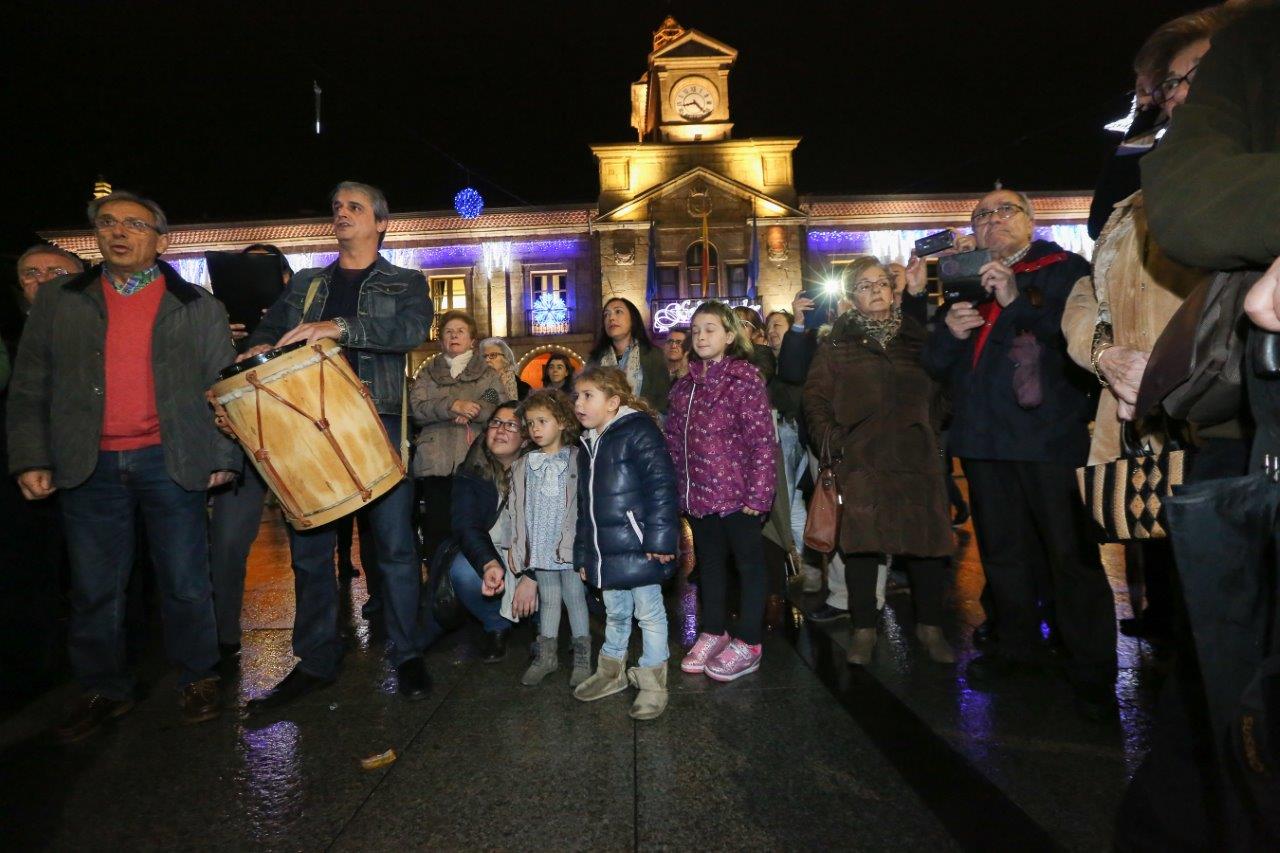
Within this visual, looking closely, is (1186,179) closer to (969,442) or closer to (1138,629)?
(969,442)

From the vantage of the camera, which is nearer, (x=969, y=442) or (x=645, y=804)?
(x=645, y=804)

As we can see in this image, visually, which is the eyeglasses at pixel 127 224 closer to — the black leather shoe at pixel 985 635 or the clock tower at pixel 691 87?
the black leather shoe at pixel 985 635

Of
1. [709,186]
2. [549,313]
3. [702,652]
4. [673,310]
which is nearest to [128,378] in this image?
[702,652]

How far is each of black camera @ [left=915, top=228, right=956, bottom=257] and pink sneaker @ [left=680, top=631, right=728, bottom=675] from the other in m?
2.35

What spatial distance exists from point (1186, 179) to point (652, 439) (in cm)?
259

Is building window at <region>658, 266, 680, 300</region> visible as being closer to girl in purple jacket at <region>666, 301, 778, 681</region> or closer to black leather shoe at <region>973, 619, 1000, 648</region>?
girl in purple jacket at <region>666, 301, 778, 681</region>

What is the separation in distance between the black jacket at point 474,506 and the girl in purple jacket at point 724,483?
116 centimetres

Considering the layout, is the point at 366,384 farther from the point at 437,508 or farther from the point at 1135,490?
the point at 1135,490

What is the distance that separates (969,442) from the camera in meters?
3.52

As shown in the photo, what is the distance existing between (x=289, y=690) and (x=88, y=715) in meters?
0.85

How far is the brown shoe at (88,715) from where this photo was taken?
10.2 feet

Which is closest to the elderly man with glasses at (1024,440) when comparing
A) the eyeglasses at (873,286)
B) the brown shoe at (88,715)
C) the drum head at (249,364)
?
the eyeglasses at (873,286)

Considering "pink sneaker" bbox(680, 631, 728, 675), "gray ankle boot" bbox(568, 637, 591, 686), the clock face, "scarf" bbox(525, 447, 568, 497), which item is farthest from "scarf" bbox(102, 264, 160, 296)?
the clock face

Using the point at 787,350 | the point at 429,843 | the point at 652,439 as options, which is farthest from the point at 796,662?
the point at 787,350
